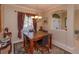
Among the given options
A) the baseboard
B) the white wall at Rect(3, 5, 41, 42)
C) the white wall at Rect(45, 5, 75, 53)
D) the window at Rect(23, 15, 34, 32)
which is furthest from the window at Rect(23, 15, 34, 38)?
the baseboard

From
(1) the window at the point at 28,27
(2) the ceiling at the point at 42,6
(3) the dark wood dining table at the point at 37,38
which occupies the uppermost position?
(2) the ceiling at the point at 42,6

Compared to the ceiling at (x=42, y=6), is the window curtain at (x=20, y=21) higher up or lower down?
lower down

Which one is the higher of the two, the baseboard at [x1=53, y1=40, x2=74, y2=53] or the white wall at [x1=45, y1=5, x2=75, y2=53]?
the white wall at [x1=45, y1=5, x2=75, y2=53]

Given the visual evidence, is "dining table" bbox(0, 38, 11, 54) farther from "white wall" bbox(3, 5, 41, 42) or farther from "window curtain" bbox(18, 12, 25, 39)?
"window curtain" bbox(18, 12, 25, 39)

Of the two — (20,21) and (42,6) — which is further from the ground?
(42,6)

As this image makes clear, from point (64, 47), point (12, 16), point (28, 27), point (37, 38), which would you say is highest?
point (12, 16)

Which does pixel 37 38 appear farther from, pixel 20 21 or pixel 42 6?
pixel 42 6

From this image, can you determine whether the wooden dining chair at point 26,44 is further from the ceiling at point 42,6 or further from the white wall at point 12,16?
the ceiling at point 42,6

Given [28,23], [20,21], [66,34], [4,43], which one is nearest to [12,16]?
[20,21]

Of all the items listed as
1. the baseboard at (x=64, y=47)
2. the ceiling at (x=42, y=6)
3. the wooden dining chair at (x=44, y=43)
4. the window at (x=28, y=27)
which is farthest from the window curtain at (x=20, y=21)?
the baseboard at (x=64, y=47)
